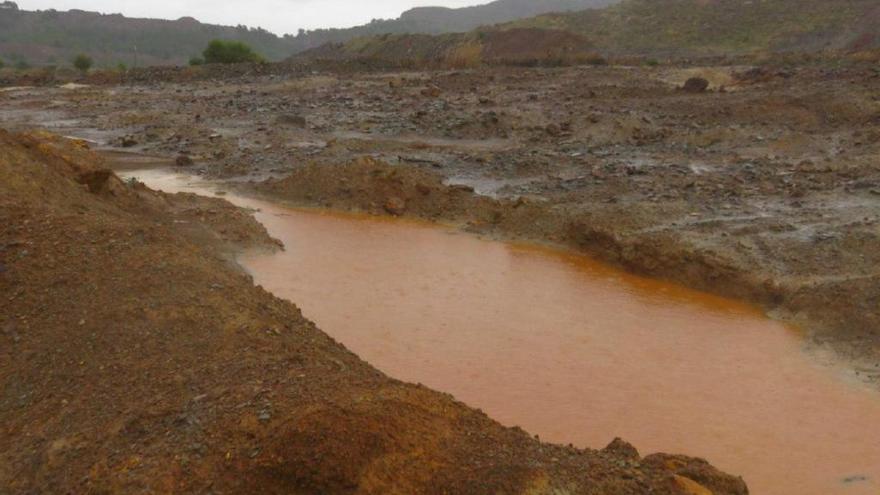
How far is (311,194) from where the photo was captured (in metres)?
13.1

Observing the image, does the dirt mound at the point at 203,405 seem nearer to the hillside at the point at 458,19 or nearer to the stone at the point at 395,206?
the stone at the point at 395,206

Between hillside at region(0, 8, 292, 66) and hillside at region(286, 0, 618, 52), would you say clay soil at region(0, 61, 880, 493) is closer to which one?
hillside at region(0, 8, 292, 66)

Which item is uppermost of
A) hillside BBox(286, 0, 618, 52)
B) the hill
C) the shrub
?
hillside BBox(286, 0, 618, 52)

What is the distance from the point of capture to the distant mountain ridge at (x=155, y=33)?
284 ft

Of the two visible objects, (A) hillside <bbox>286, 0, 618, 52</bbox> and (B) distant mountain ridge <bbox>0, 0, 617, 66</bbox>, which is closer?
(B) distant mountain ridge <bbox>0, 0, 617, 66</bbox>

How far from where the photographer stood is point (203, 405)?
4680 millimetres

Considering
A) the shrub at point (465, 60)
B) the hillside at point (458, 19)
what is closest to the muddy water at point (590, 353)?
the shrub at point (465, 60)

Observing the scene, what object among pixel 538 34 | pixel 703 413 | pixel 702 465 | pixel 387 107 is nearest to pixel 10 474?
pixel 702 465

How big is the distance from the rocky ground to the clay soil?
5 cm

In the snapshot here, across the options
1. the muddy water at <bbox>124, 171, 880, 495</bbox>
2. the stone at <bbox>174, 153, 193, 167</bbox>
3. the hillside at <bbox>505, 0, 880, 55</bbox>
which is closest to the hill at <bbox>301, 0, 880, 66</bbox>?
the hillside at <bbox>505, 0, 880, 55</bbox>

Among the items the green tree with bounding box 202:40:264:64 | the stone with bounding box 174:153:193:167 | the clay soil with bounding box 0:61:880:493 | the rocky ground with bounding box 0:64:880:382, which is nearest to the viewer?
the clay soil with bounding box 0:61:880:493

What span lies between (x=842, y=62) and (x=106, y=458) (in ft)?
85.2

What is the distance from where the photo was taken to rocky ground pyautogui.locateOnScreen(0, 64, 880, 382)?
932cm

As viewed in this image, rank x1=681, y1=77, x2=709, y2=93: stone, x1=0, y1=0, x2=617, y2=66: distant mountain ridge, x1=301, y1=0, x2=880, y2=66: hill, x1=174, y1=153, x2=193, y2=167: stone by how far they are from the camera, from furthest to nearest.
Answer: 1. x1=0, y1=0, x2=617, y2=66: distant mountain ridge
2. x1=301, y1=0, x2=880, y2=66: hill
3. x1=681, y1=77, x2=709, y2=93: stone
4. x1=174, y1=153, x2=193, y2=167: stone
